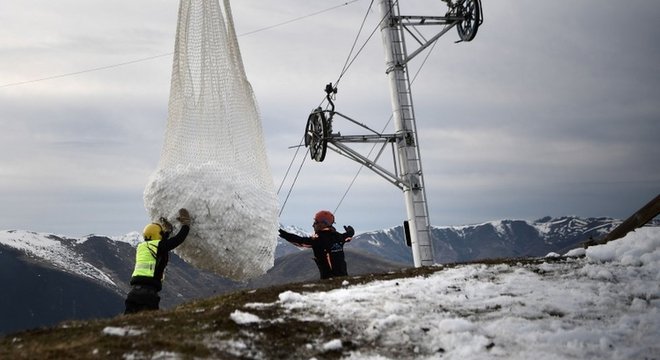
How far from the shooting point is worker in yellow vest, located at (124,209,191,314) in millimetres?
9953

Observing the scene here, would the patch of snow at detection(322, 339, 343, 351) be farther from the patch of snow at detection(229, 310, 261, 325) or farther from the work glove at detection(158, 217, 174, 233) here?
the work glove at detection(158, 217, 174, 233)

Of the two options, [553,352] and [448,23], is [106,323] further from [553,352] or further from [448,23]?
[448,23]

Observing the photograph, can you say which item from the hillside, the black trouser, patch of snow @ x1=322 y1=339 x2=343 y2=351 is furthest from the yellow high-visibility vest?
patch of snow @ x1=322 y1=339 x2=343 y2=351

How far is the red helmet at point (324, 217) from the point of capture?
12867mm

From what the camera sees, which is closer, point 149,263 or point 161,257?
point 149,263

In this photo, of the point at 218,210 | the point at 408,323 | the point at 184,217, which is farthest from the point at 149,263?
the point at 408,323

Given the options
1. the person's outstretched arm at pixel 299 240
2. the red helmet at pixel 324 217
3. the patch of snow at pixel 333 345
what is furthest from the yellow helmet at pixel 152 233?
the patch of snow at pixel 333 345

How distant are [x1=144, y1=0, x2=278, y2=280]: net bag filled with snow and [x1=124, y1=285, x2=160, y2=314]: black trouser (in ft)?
3.01

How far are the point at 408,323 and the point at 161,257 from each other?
507 cm

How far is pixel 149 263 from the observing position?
1013cm

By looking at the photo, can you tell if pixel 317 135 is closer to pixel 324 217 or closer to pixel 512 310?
pixel 324 217

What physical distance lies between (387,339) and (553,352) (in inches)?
72.9

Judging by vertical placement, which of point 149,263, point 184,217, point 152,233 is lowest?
point 149,263

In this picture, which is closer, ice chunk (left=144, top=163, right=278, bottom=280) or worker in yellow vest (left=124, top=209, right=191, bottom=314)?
ice chunk (left=144, top=163, right=278, bottom=280)
